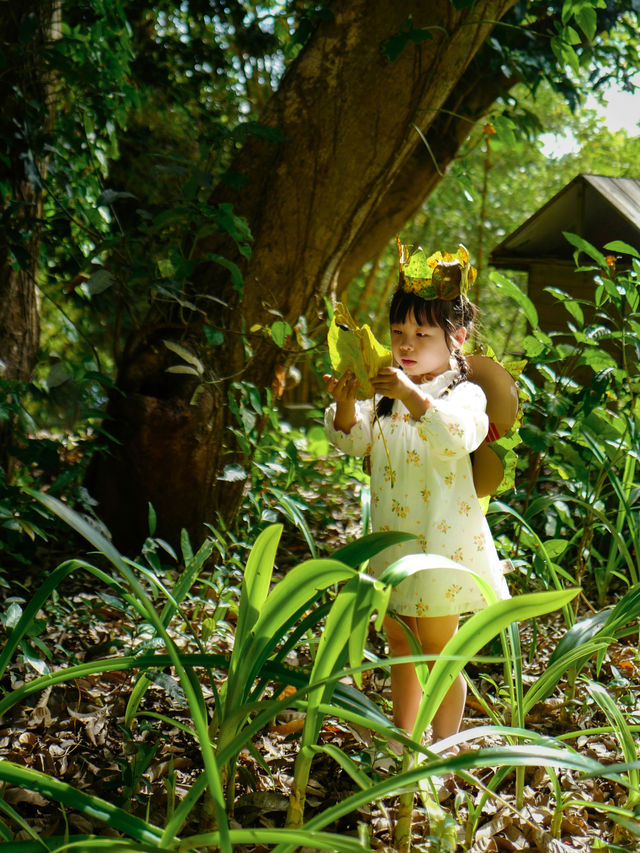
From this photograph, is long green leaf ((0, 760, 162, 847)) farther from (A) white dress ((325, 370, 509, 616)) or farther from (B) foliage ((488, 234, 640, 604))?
(B) foliage ((488, 234, 640, 604))

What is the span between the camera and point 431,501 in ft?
4.87

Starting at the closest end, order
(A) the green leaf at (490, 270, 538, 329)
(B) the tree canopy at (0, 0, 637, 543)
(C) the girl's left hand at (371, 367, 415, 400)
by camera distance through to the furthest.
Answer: (C) the girl's left hand at (371, 367, 415, 400)
(A) the green leaf at (490, 270, 538, 329)
(B) the tree canopy at (0, 0, 637, 543)

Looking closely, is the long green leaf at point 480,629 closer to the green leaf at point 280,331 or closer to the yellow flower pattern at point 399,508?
the yellow flower pattern at point 399,508

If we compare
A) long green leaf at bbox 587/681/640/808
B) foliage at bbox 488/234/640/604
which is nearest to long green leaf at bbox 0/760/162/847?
long green leaf at bbox 587/681/640/808

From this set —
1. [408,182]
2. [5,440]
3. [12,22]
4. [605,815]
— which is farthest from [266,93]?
[605,815]

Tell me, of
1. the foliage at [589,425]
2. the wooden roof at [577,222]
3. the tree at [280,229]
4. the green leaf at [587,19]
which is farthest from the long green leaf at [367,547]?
the wooden roof at [577,222]

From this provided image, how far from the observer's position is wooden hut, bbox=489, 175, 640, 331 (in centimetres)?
323

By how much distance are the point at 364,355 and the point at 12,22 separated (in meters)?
1.88

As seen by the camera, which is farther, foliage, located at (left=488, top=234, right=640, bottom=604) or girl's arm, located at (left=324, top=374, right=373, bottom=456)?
foliage, located at (left=488, top=234, right=640, bottom=604)

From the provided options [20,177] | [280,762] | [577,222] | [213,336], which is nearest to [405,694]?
[280,762]

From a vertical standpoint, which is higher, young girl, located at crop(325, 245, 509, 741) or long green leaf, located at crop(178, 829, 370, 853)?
young girl, located at crop(325, 245, 509, 741)

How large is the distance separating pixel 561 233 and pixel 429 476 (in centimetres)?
241

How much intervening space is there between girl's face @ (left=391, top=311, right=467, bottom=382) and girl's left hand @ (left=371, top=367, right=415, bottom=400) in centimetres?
13

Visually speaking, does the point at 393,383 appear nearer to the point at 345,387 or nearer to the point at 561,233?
the point at 345,387
